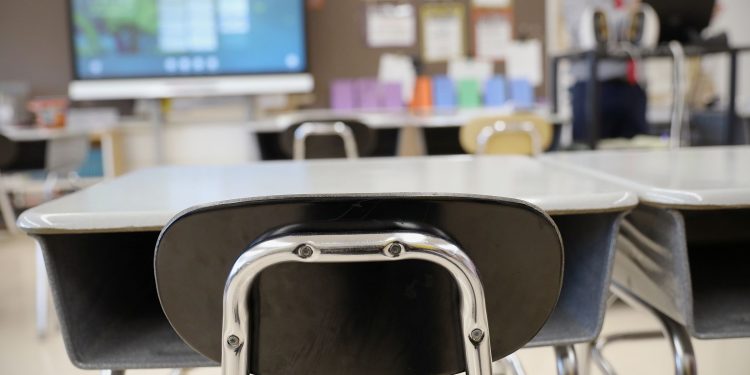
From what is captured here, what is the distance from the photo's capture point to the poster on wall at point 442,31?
4727mm

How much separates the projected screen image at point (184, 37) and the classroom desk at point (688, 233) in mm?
3307

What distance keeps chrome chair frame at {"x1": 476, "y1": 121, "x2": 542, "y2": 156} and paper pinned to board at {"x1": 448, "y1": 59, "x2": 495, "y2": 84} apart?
2.15 metres

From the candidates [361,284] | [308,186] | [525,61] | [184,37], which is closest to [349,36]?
[184,37]

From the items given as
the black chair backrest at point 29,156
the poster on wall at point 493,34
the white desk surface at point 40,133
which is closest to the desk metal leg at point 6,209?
the black chair backrest at point 29,156

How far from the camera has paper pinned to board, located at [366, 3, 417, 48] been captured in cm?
471

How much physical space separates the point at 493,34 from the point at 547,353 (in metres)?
3.06

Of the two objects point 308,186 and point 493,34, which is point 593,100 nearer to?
point 493,34

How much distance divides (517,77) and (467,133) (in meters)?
2.29

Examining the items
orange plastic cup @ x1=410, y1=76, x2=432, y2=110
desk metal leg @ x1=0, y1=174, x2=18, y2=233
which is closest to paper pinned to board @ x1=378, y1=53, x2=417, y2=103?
orange plastic cup @ x1=410, y1=76, x2=432, y2=110

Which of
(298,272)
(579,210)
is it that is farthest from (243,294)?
(579,210)

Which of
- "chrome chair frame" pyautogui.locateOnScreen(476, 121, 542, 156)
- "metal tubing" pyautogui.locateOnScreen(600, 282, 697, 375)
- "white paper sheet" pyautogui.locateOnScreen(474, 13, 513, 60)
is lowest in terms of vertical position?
"metal tubing" pyautogui.locateOnScreen(600, 282, 697, 375)

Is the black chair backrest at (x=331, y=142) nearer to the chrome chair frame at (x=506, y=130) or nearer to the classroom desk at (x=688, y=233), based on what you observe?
the chrome chair frame at (x=506, y=130)

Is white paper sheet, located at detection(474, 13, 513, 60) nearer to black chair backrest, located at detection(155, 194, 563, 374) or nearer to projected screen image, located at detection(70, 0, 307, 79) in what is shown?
projected screen image, located at detection(70, 0, 307, 79)

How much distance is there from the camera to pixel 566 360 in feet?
3.46
